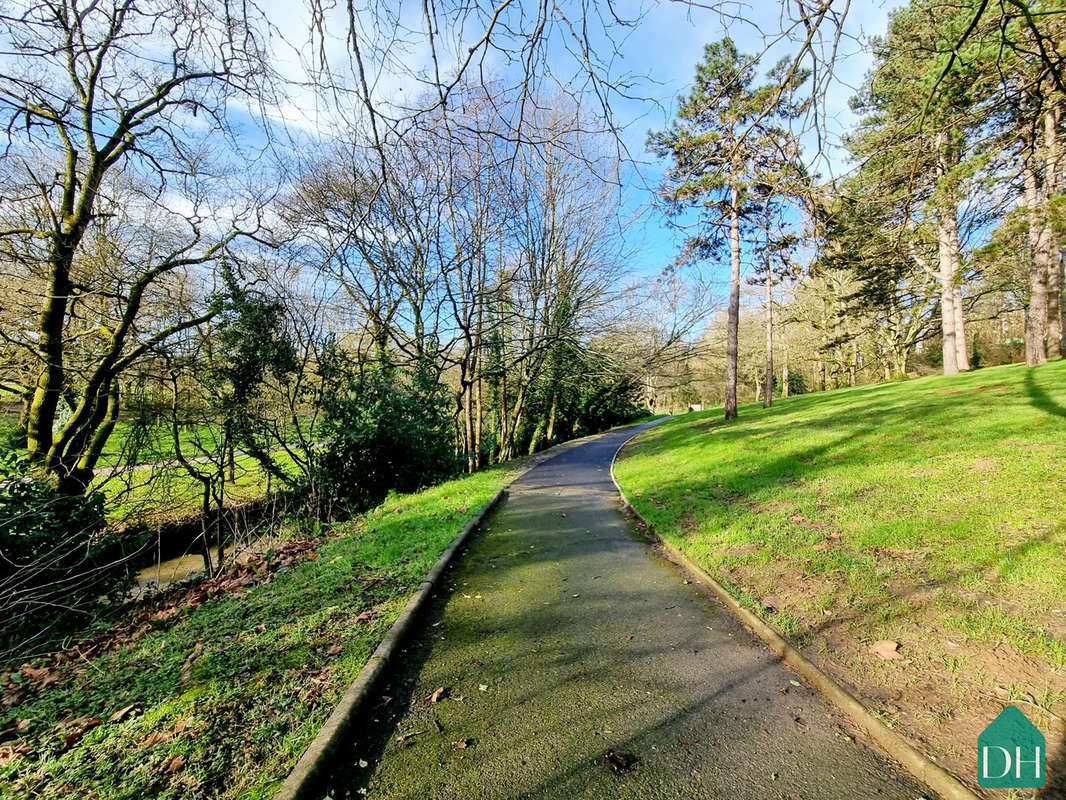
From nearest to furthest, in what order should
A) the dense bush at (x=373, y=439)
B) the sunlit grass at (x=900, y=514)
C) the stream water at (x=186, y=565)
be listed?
the sunlit grass at (x=900, y=514), the stream water at (x=186, y=565), the dense bush at (x=373, y=439)

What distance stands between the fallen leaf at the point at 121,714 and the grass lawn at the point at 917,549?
4.51m

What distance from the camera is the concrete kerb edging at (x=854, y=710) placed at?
2.20 metres

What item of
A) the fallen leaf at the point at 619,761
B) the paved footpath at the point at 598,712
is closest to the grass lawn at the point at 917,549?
the paved footpath at the point at 598,712

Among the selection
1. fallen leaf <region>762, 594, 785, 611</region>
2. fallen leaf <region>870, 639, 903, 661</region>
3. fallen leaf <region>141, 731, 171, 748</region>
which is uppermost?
fallen leaf <region>141, 731, 171, 748</region>

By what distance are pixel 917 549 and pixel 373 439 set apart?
9.74 metres

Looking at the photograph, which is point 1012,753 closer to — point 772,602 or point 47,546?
point 772,602

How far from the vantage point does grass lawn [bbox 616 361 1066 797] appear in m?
2.77

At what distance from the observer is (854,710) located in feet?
8.91

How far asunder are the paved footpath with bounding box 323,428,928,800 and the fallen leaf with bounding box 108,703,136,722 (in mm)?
1439

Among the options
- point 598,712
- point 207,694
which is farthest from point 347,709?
point 598,712

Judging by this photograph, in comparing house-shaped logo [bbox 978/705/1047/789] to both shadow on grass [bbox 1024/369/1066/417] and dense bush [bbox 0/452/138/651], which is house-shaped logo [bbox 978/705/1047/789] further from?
shadow on grass [bbox 1024/369/1066/417]

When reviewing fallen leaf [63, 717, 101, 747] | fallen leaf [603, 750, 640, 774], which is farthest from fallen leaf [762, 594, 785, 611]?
fallen leaf [63, 717, 101, 747]

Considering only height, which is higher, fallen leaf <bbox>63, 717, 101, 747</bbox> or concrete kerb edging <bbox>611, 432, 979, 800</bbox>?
fallen leaf <bbox>63, 717, 101, 747</bbox>

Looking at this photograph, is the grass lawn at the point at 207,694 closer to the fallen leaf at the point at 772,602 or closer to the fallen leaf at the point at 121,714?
the fallen leaf at the point at 121,714
